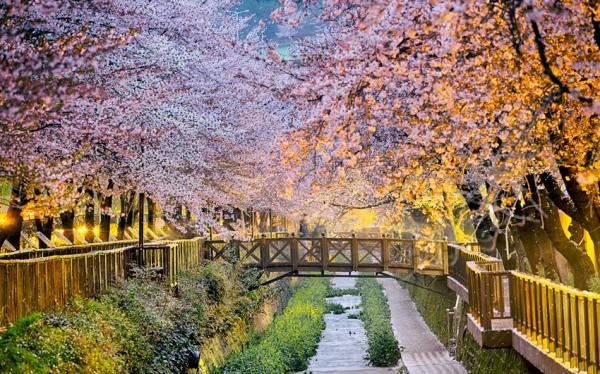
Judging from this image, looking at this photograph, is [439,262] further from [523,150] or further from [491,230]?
[523,150]

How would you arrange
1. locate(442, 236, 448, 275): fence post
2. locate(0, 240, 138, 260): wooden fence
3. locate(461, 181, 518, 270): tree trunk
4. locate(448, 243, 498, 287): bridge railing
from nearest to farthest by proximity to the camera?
1. locate(461, 181, 518, 270): tree trunk
2. locate(0, 240, 138, 260): wooden fence
3. locate(448, 243, 498, 287): bridge railing
4. locate(442, 236, 448, 275): fence post

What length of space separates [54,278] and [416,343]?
69.6 feet

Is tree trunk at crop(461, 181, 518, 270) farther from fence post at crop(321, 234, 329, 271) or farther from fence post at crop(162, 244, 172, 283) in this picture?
fence post at crop(321, 234, 329, 271)

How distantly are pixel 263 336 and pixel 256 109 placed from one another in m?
9.35

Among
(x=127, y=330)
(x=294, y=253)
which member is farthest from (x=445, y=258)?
(x=127, y=330)

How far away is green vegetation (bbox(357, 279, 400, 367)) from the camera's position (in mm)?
31641

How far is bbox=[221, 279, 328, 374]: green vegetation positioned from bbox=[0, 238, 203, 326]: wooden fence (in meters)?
4.83

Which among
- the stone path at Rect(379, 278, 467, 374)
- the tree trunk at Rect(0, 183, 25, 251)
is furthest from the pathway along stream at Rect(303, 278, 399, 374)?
the tree trunk at Rect(0, 183, 25, 251)

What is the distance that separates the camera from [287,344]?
3094 cm

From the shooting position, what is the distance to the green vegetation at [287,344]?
25312mm

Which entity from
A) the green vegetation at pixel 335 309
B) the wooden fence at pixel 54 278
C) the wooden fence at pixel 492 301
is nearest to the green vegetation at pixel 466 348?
the wooden fence at pixel 492 301

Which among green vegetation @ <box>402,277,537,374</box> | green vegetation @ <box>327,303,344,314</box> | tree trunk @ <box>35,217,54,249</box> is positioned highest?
tree trunk @ <box>35,217,54,249</box>

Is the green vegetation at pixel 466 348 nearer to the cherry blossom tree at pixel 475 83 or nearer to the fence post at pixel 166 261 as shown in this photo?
the cherry blossom tree at pixel 475 83

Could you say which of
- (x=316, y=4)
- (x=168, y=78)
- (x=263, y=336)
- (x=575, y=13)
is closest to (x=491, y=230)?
(x=168, y=78)
